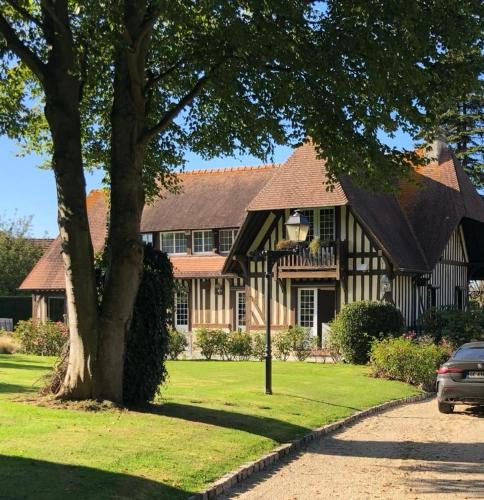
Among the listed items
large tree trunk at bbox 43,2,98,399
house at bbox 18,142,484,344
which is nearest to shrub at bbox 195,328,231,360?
house at bbox 18,142,484,344

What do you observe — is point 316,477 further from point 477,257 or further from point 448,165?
point 477,257

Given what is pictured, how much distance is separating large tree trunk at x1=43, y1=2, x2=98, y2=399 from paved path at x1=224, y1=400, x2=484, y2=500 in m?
3.61

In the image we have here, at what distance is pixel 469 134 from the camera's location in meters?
42.3

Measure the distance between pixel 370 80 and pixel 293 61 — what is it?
121 cm

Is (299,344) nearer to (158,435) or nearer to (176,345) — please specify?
(176,345)

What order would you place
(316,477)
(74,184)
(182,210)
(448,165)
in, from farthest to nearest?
(182,210) < (448,165) < (74,184) < (316,477)

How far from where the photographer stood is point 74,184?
34.4 ft

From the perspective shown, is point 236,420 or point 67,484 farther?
point 236,420

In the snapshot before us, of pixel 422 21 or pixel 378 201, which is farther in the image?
pixel 378 201

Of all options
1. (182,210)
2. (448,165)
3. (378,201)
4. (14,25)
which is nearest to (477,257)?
(448,165)

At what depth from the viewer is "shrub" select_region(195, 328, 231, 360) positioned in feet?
79.7

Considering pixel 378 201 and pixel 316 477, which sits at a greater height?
pixel 378 201

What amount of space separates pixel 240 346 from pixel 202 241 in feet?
28.6

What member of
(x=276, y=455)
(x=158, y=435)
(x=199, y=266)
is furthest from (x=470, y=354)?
(x=199, y=266)
